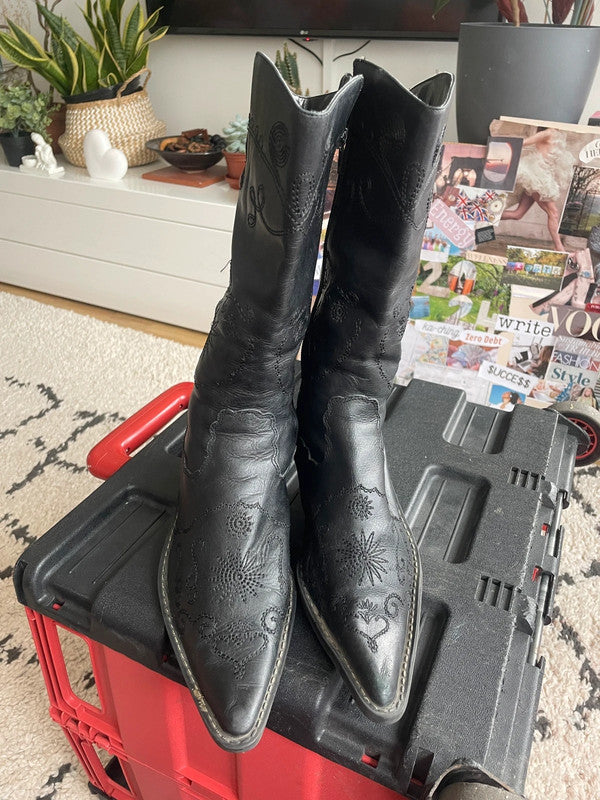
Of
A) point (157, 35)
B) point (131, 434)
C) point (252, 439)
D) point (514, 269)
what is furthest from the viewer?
point (157, 35)

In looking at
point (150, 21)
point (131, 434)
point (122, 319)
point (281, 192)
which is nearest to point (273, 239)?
point (281, 192)

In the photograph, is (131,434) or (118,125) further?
(118,125)

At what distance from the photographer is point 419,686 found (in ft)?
1.84

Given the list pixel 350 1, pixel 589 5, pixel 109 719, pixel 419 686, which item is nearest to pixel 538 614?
pixel 419 686

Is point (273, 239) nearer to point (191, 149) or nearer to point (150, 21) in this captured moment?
point (191, 149)

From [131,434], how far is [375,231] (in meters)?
0.49

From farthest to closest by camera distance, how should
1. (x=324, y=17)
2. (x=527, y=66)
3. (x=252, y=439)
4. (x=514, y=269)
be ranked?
1. (x=324, y=17)
2. (x=514, y=269)
3. (x=527, y=66)
4. (x=252, y=439)

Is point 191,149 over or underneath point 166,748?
over

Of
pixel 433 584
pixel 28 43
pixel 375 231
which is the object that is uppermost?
pixel 28 43

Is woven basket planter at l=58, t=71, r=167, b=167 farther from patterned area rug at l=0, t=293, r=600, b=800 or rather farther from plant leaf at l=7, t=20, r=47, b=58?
patterned area rug at l=0, t=293, r=600, b=800

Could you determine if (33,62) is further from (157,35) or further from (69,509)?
(69,509)

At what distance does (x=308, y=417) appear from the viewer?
0.71m

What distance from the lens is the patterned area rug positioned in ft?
2.58

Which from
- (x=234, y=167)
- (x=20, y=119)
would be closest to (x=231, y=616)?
(x=234, y=167)
